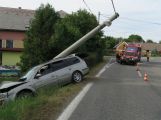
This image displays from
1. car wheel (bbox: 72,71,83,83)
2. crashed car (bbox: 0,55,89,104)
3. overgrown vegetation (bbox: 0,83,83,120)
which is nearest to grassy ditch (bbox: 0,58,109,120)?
overgrown vegetation (bbox: 0,83,83,120)

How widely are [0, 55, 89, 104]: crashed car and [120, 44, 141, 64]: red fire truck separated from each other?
104 feet

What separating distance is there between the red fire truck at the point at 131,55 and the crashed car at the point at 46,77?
31651 mm

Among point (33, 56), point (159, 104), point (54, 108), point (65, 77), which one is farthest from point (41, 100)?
point (33, 56)

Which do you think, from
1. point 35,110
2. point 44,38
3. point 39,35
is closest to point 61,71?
point 35,110

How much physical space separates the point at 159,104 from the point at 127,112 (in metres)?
2.57

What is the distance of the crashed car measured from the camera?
19953mm

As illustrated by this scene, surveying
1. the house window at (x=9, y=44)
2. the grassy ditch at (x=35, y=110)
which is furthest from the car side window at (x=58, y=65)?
the house window at (x=9, y=44)

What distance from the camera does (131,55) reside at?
58.7 m

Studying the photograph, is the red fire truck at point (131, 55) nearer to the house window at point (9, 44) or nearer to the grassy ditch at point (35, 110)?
the house window at point (9, 44)

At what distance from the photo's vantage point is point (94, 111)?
43.6 feet

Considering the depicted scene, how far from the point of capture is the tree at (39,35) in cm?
4012

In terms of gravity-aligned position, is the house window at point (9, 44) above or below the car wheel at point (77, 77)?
above

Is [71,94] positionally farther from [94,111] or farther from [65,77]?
[65,77]

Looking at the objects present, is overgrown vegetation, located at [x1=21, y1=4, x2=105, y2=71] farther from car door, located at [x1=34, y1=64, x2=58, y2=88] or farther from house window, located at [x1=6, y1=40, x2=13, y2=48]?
house window, located at [x1=6, y1=40, x2=13, y2=48]
